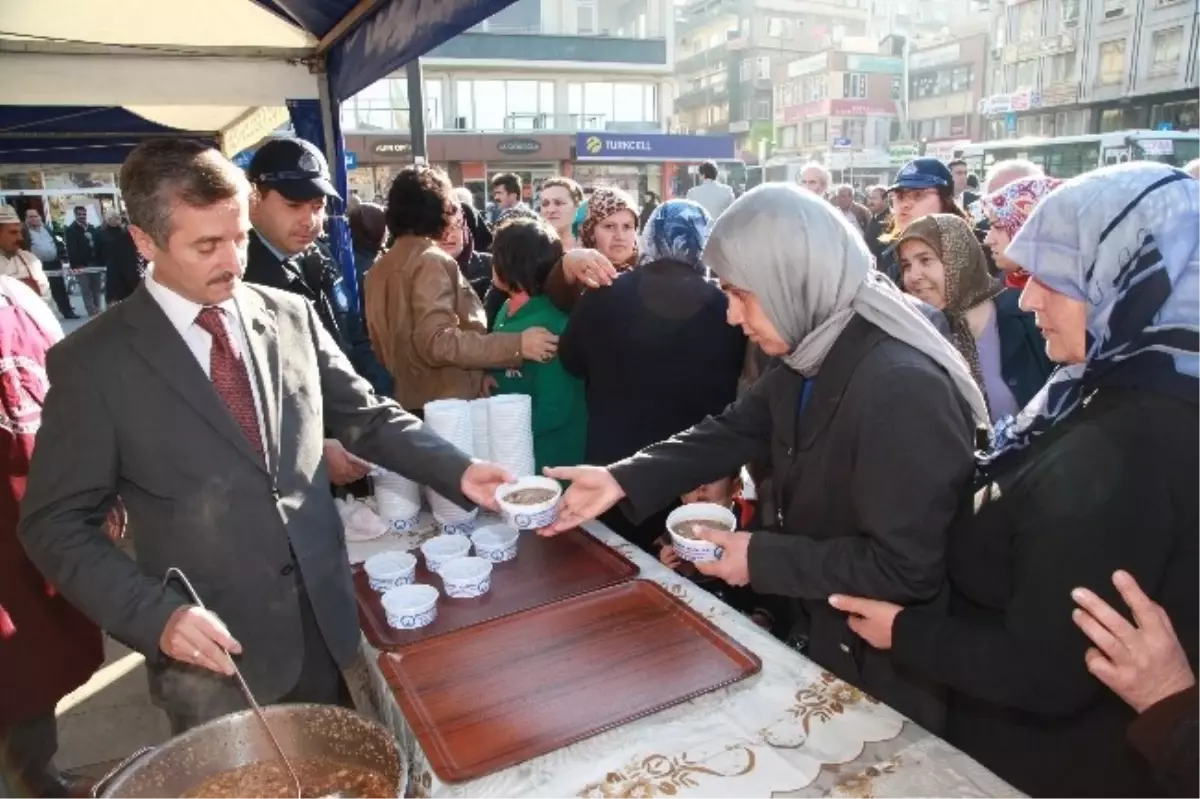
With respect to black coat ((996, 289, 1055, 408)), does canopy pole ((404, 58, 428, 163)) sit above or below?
above

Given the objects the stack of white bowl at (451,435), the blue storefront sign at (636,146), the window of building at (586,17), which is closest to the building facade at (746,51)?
the window of building at (586,17)

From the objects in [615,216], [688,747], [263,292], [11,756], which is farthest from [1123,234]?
[11,756]

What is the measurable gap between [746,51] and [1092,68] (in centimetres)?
2774

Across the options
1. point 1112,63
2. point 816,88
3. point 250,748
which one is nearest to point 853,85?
point 816,88

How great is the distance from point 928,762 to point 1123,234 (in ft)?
3.12

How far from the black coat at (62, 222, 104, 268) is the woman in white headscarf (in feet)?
46.7

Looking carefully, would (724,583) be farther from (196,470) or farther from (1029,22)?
(1029,22)

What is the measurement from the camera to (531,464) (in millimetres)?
2424

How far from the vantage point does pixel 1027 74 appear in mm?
35000

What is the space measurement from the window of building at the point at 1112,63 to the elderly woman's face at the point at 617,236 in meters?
35.4

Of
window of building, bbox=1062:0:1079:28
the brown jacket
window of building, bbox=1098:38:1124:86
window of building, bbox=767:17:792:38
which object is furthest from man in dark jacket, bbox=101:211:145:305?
window of building, bbox=767:17:792:38

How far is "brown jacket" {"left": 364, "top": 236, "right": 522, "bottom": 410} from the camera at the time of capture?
2.93m

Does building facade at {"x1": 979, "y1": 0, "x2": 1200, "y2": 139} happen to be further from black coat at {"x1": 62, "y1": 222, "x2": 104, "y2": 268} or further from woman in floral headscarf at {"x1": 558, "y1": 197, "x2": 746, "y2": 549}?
black coat at {"x1": 62, "y1": 222, "x2": 104, "y2": 268}

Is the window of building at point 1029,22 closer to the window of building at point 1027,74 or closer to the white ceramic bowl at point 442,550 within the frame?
the window of building at point 1027,74
